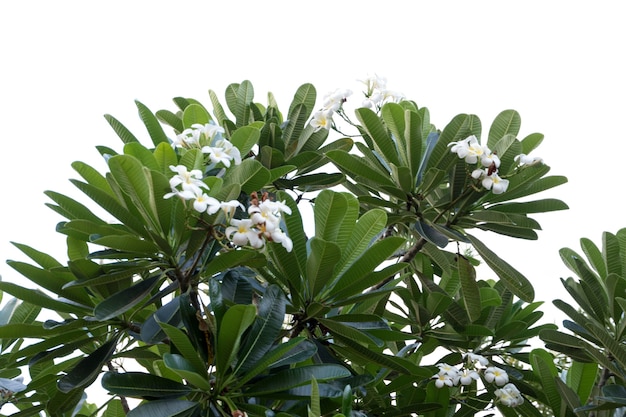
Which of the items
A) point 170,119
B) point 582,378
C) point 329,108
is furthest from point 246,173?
point 582,378

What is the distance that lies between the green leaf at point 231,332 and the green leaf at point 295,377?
10 centimetres

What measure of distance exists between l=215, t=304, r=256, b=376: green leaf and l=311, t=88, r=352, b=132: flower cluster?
3.46 ft

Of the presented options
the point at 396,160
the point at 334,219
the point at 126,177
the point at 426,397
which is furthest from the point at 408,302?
the point at 126,177

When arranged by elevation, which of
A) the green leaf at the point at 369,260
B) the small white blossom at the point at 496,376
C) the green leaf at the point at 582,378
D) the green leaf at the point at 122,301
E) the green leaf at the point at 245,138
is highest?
the green leaf at the point at 245,138

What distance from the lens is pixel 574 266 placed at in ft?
8.84

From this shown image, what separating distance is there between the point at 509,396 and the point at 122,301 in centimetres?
134

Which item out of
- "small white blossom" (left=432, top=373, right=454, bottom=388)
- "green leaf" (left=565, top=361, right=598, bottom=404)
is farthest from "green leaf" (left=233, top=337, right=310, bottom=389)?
"green leaf" (left=565, top=361, right=598, bottom=404)

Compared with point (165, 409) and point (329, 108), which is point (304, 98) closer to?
point (329, 108)

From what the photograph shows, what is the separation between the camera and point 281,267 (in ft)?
6.67

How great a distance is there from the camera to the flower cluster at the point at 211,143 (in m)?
1.93

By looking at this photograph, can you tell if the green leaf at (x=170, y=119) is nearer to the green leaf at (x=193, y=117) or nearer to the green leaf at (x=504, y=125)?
the green leaf at (x=193, y=117)

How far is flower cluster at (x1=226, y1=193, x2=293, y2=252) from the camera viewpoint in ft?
5.47

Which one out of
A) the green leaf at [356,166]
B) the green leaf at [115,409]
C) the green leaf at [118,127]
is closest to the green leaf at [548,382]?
the green leaf at [356,166]

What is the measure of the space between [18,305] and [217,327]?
1.22 metres
